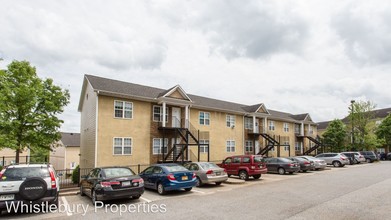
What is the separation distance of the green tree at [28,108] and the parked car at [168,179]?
1133 cm

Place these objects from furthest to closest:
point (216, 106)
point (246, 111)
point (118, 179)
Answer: point (246, 111)
point (216, 106)
point (118, 179)

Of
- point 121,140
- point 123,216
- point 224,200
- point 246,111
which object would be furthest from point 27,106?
point 246,111

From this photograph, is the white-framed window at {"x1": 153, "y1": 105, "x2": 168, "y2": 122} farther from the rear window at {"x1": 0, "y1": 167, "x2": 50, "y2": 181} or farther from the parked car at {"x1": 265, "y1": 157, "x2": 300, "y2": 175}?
the rear window at {"x1": 0, "y1": 167, "x2": 50, "y2": 181}

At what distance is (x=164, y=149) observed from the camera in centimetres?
2152

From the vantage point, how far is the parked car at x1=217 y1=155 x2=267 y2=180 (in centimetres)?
1664

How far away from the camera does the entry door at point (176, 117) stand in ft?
73.1

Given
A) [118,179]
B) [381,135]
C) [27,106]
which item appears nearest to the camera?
[118,179]

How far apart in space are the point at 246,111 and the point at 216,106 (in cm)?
531

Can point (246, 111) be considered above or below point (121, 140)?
above

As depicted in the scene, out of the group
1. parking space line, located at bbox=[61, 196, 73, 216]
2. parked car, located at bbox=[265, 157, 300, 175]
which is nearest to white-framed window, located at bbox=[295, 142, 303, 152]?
parked car, located at bbox=[265, 157, 300, 175]

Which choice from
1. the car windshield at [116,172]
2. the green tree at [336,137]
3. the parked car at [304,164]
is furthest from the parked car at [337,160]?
the car windshield at [116,172]

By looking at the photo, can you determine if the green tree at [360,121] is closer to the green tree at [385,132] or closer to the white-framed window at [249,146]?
the green tree at [385,132]

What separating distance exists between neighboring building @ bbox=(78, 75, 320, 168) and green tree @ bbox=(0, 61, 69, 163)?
101 inches

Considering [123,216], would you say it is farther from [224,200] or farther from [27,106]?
[27,106]
